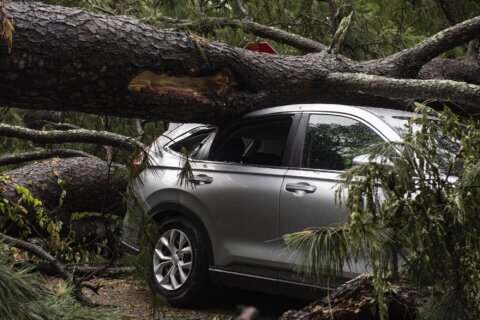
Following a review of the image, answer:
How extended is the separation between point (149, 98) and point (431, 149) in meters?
2.75

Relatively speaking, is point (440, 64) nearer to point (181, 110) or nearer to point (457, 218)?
point (181, 110)

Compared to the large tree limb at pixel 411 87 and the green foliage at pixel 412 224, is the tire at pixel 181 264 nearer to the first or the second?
the large tree limb at pixel 411 87

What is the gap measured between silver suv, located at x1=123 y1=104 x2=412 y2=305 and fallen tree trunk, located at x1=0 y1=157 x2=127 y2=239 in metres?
1.11

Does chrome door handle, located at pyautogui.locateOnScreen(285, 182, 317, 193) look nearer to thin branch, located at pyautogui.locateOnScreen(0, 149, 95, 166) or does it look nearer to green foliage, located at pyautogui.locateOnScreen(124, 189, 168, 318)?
green foliage, located at pyautogui.locateOnScreen(124, 189, 168, 318)

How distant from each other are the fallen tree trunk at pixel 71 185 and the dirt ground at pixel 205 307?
2.84ft

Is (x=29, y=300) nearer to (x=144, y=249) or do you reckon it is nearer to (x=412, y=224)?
(x=412, y=224)

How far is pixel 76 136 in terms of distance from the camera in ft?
25.4

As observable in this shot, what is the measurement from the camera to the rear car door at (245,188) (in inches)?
272

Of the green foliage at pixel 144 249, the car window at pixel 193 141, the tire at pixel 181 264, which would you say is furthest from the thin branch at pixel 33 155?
the green foliage at pixel 144 249

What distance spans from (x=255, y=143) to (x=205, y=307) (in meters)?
1.55

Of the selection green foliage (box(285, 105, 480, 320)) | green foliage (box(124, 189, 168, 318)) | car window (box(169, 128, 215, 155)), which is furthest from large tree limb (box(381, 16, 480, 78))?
Result: green foliage (box(285, 105, 480, 320))

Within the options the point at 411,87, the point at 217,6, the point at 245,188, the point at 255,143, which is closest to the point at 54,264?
the point at 245,188

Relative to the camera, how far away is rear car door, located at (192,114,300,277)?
6.91 metres

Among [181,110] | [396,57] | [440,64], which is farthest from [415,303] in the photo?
[440,64]
